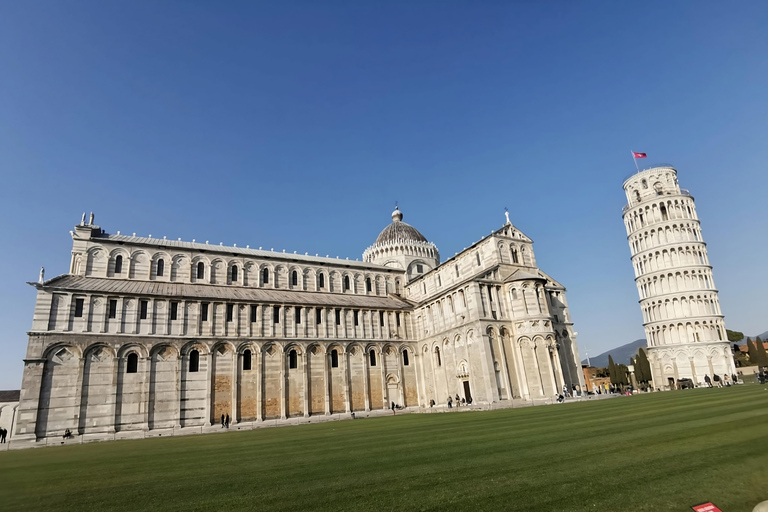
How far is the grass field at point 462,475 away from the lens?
6770 mm

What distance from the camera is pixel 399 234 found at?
61594 millimetres

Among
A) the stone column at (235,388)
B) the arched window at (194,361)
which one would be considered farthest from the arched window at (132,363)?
the stone column at (235,388)

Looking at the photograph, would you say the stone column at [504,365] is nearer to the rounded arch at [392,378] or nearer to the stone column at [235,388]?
the rounded arch at [392,378]

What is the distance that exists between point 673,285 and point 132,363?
69515 mm

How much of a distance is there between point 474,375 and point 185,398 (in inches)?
998

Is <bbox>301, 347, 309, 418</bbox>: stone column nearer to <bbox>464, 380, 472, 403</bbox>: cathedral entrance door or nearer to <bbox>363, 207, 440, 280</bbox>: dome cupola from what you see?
<bbox>464, 380, 472, 403</bbox>: cathedral entrance door

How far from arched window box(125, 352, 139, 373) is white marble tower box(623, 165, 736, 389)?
6427 centimetres

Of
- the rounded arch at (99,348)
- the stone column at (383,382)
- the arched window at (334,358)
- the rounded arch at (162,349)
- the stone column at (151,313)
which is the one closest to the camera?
the rounded arch at (99,348)

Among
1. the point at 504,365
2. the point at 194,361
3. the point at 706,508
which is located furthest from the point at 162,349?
the point at 706,508

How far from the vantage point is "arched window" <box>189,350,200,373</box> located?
3597 cm

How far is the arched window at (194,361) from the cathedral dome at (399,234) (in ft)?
105

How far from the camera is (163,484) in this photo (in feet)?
32.0

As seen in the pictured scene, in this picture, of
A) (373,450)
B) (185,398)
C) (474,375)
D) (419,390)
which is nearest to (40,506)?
(373,450)

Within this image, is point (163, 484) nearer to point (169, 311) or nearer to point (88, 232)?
point (169, 311)
